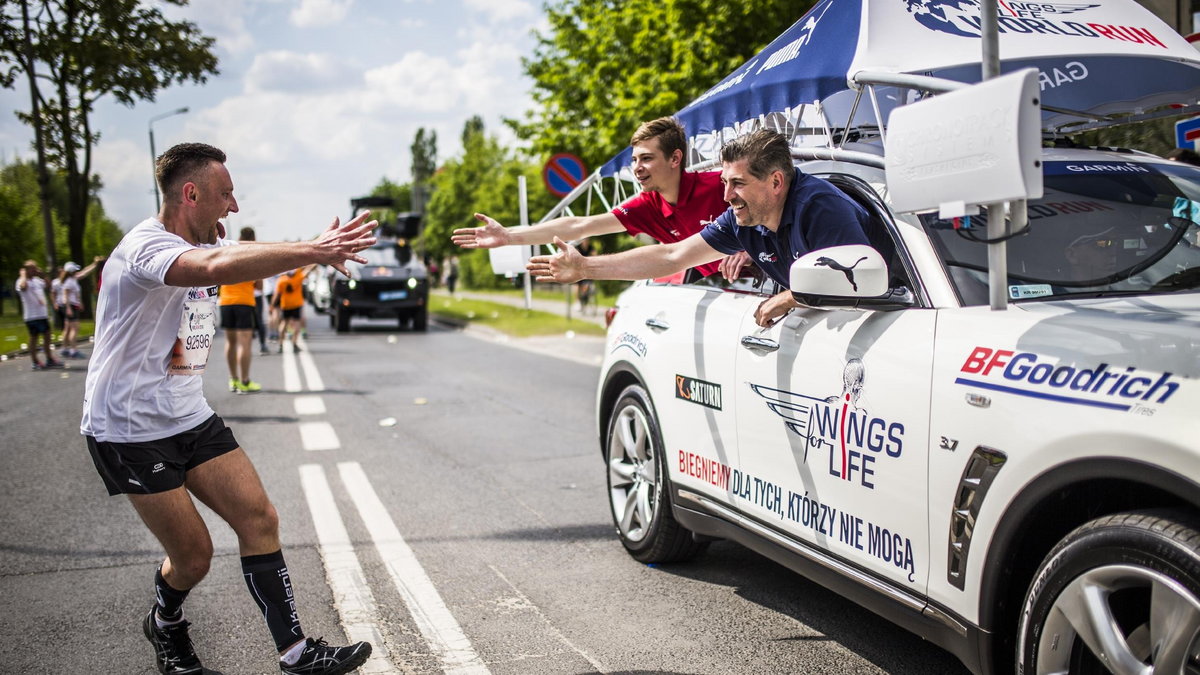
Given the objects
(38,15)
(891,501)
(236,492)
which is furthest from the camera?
(38,15)

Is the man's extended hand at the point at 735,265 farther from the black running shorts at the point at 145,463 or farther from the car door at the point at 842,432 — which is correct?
the black running shorts at the point at 145,463

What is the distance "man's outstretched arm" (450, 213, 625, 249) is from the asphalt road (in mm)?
1568

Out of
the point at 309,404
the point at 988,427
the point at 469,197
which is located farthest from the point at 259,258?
the point at 469,197

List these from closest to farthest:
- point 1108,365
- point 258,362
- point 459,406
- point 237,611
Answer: point 1108,365
point 237,611
point 459,406
point 258,362

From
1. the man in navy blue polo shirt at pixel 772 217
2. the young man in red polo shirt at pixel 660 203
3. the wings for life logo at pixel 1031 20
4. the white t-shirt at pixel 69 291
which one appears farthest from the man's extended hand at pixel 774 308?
the white t-shirt at pixel 69 291

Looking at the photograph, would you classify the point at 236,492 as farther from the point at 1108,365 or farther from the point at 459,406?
the point at 459,406

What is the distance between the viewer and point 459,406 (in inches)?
436

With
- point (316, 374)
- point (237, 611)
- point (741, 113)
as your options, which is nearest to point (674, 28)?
point (316, 374)

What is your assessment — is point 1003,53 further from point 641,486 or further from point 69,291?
point 69,291

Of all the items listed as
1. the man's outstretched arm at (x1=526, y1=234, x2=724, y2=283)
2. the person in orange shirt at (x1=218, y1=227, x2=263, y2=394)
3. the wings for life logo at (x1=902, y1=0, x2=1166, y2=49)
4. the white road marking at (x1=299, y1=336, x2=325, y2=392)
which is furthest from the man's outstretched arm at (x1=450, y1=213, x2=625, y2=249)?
the white road marking at (x1=299, y1=336, x2=325, y2=392)

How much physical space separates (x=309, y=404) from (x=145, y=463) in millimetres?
8281

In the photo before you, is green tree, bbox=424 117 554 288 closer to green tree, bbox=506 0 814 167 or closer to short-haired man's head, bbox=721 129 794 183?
green tree, bbox=506 0 814 167

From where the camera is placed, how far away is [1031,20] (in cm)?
467

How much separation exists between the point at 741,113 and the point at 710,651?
2919 millimetres
